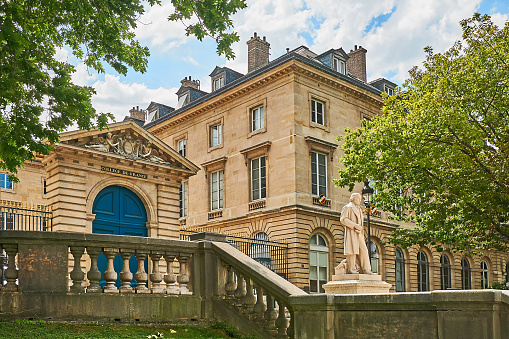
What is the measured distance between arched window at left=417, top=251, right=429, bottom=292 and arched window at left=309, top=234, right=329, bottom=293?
34.9 feet

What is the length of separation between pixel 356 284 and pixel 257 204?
709 inches

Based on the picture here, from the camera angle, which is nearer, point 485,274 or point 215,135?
point 215,135

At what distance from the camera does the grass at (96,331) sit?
738cm

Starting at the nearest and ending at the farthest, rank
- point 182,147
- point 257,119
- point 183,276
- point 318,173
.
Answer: point 183,276 < point 318,173 < point 257,119 < point 182,147

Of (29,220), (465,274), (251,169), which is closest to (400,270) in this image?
(465,274)

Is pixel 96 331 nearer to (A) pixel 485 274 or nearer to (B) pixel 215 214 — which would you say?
(B) pixel 215 214

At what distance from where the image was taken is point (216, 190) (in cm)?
3534

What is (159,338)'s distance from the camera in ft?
25.8

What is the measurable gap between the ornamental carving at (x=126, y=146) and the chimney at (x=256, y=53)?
1441 centimetres

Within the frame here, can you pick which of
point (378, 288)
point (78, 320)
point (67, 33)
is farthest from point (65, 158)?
point (78, 320)

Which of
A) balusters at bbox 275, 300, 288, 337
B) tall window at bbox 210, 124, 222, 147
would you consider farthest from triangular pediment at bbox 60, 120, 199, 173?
balusters at bbox 275, 300, 288, 337

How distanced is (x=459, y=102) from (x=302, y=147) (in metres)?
10.4

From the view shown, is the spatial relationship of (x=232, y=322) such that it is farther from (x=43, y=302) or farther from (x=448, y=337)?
(x=448, y=337)

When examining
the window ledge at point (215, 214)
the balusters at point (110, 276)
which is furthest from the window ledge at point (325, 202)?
the balusters at point (110, 276)
